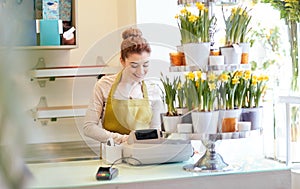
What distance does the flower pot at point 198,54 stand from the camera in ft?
6.15

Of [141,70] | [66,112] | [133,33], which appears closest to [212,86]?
[141,70]

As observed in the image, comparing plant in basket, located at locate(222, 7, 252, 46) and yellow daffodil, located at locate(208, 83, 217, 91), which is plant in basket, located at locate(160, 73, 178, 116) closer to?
yellow daffodil, located at locate(208, 83, 217, 91)

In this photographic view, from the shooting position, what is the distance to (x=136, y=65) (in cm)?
234

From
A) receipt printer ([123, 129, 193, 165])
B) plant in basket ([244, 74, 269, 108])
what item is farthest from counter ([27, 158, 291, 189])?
plant in basket ([244, 74, 269, 108])

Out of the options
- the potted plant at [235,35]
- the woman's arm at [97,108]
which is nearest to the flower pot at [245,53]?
the potted plant at [235,35]

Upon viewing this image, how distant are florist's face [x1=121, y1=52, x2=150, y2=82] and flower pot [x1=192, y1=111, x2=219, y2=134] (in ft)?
1.81

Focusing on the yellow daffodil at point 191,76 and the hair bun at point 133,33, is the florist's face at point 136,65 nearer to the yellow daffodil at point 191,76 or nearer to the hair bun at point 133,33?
the hair bun at point 133,33

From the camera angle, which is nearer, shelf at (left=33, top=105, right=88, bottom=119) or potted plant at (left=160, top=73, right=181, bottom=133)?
potted plant at (left=160, top=73, right=181, bottom=133)

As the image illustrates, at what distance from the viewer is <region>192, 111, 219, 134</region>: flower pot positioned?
1.84 metres

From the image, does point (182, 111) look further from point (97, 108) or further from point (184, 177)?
point (97, 108)

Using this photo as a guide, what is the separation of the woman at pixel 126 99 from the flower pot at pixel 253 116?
1.35ft

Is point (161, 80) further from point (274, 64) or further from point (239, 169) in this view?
point (274, 64)

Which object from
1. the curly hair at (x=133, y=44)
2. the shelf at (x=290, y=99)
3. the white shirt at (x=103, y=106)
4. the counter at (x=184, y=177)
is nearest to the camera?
the counter at (x=184, y=177)

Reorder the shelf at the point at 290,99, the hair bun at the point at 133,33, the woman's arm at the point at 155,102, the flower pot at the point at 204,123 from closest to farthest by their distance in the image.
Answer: the flower pot at the point at 204,123
the woman's arm at the point at 155,102
the hair bun at the point at 133,33
the shelf at the point at 290,99
